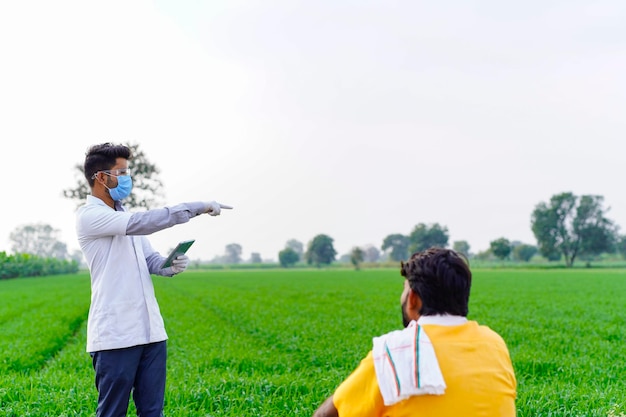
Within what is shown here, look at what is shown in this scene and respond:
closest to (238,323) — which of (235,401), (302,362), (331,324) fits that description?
(331,324)

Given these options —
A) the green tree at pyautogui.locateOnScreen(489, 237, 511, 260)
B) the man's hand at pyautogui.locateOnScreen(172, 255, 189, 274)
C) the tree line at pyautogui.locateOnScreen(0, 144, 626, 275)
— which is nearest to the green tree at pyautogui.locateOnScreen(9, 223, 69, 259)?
the tree line at pyautogui.locateOnScreen(0, 144, 626, 275)

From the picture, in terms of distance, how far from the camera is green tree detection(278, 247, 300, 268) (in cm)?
14175

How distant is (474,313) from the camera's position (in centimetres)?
1830

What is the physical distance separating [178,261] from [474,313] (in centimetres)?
1588

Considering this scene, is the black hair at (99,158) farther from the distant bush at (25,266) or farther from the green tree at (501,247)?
the green tree at (501,247)

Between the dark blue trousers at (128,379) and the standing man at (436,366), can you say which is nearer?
the standing man at (436,366)

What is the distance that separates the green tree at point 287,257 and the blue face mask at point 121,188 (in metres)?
137

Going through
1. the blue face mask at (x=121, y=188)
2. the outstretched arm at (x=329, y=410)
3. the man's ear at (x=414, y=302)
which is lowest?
the outstretched arm at (x=329, y=410)

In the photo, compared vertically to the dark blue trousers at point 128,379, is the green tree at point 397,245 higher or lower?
higher

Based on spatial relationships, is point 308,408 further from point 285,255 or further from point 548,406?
point 285,255

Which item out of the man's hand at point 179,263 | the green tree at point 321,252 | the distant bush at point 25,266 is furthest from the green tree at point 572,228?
the man's hand at point 179,263

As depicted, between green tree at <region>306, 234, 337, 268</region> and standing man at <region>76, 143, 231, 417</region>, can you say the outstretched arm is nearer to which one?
standing man at <region>76, 143, 231, 417</region>

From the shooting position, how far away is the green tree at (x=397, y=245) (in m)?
168

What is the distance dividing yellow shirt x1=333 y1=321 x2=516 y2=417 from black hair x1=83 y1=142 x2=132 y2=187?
2407 mm
